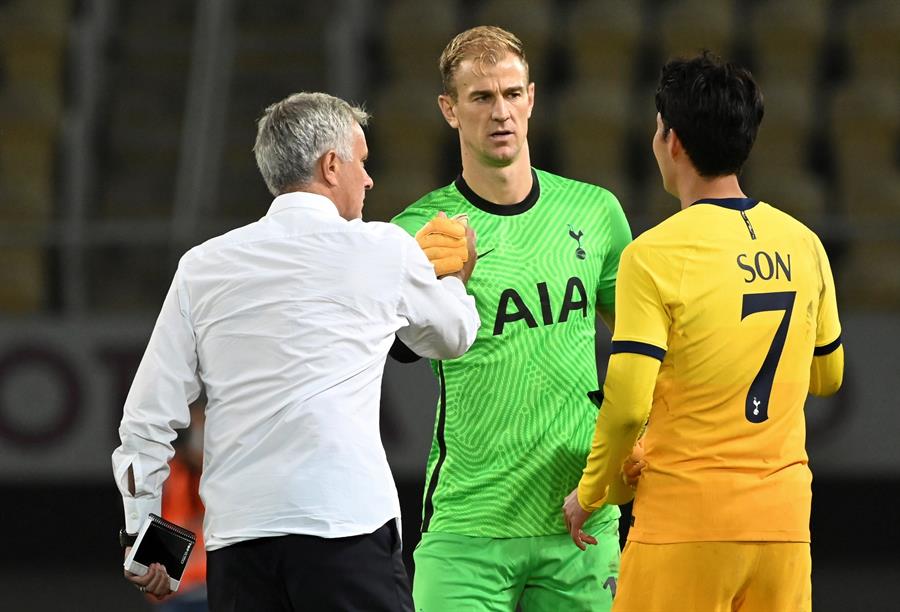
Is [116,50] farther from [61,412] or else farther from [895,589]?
[895,589]

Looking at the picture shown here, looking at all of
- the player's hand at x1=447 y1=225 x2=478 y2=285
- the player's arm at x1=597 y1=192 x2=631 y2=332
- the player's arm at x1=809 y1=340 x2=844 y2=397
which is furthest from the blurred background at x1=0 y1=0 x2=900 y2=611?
the player's hand at x1=447 y1=225 x2=478 y2=285

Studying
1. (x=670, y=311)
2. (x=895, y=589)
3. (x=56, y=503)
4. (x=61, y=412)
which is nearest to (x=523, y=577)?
(x=670, y=311)

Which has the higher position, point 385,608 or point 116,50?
point 116,50

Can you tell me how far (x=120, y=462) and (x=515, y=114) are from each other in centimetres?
139

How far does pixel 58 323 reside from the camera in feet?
27.2

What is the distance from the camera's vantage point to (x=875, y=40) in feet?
31.3

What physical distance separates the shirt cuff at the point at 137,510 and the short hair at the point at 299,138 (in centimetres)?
74

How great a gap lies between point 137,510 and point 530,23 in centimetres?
712

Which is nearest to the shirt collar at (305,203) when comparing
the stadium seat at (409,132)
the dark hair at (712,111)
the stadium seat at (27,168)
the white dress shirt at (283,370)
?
the white dress shirt at (283,370)

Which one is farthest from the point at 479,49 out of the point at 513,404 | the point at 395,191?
the point at 395,191

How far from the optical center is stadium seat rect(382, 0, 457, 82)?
988cm

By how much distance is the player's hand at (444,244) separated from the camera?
11.2 feet

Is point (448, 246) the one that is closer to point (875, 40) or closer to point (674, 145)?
point (674, 145)

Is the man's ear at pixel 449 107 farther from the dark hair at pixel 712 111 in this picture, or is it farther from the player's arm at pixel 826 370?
the player's arm at pixel 826 370
